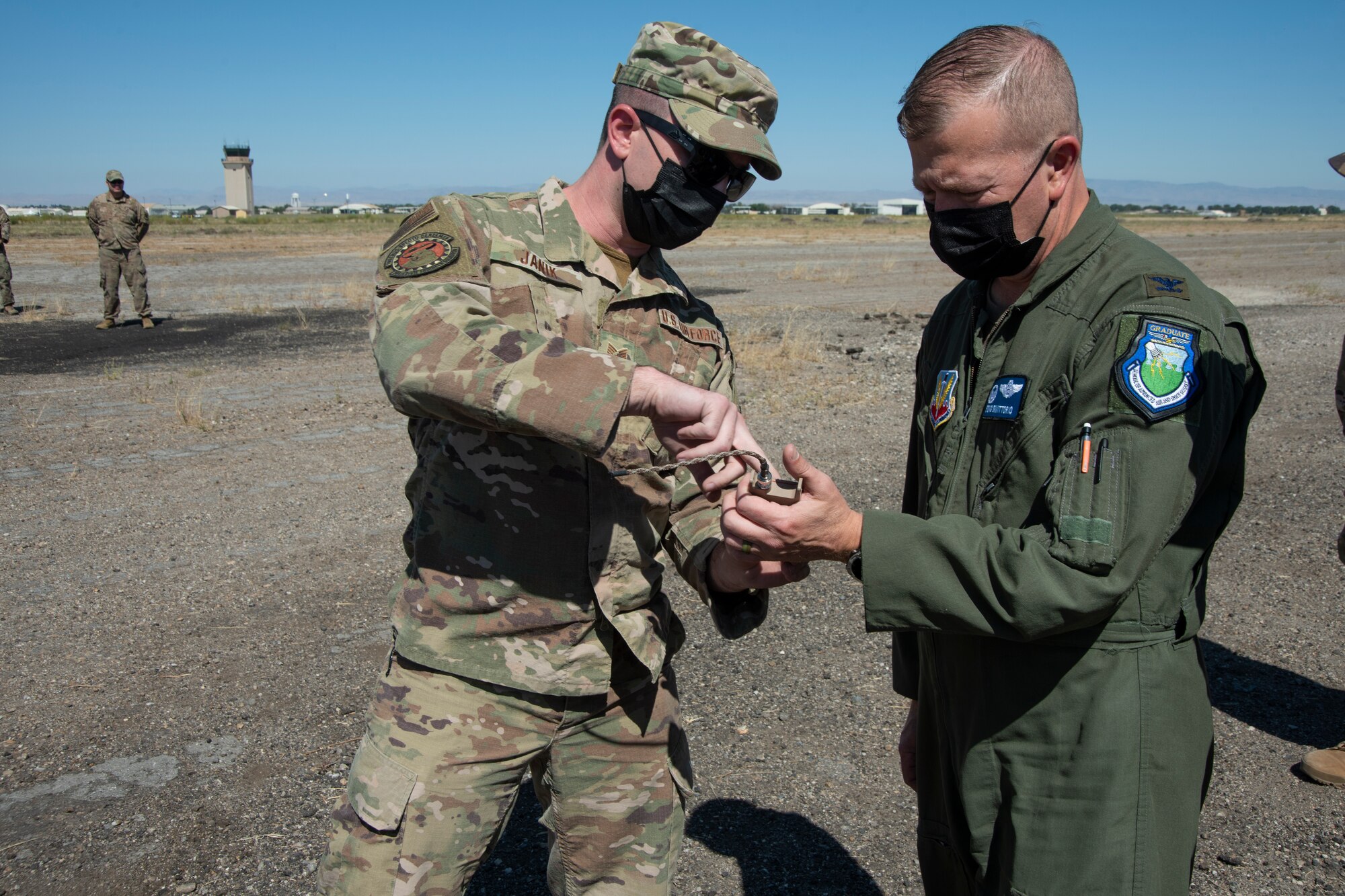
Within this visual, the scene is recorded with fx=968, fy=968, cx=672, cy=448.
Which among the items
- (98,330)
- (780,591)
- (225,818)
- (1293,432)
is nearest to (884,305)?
(1293,432)

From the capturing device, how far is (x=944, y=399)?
2303mm

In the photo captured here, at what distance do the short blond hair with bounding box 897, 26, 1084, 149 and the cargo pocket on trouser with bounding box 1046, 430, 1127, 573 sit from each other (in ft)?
2.29

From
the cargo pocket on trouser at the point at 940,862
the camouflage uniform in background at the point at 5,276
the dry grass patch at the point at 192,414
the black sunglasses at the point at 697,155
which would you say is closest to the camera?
the cargo pocket on trouser at the point at 940,862

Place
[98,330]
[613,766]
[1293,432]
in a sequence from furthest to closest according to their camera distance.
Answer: [98,330] → [1293,432] → [613,766]

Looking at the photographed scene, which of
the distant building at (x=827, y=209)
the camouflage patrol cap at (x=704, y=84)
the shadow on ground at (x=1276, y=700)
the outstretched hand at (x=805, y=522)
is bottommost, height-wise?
the shadow on ground at (x=1276, y=700)

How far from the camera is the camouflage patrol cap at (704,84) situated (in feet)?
8.24

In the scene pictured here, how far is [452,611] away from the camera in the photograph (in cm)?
232

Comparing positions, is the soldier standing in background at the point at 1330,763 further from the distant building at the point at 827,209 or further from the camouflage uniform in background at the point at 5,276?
the distant building at the point at 827,209

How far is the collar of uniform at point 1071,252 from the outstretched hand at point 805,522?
1.97ft

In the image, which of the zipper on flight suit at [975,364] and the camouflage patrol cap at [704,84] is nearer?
the zipper on flight suit at [975,364]

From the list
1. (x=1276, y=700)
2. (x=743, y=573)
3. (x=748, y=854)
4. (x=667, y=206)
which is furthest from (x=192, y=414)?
(x=1276, y=700)

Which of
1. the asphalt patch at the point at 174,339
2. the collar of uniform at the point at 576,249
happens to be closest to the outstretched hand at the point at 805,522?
the collar of uniform at the point at 576,249

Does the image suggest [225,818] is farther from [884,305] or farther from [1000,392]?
[884,305]

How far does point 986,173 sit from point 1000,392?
0.47 metres
